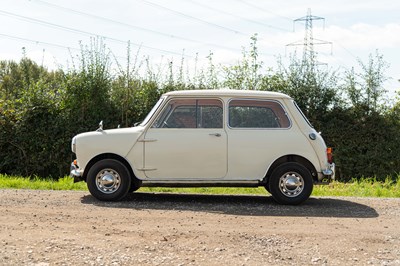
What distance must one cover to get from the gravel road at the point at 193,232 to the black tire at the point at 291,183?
19 cm

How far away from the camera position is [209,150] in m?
10.4

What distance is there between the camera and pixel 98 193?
1045 centimetres

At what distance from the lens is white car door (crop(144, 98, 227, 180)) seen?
408 inches

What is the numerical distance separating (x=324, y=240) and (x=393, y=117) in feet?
40.9

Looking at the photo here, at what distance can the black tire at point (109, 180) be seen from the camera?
1039cm

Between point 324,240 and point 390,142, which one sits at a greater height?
point 390,142

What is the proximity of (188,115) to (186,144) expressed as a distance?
0.50 m

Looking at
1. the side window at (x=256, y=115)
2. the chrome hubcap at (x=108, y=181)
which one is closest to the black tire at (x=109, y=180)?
the chrome hubcap at (x=108, y=181)

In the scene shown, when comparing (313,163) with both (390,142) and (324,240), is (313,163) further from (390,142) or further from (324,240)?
(390,142)

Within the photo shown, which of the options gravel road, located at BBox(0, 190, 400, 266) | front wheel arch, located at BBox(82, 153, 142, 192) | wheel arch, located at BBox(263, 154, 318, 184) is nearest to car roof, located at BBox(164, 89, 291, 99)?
wheel arch, located at BBox(263, 154, 318, 184)

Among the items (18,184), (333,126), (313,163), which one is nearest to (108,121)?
(18,184)

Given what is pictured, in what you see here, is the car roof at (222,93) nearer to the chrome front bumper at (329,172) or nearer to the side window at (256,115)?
the side window at (256,115)

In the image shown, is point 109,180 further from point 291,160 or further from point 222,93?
point 291,160

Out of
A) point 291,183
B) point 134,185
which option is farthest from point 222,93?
point 134,185
